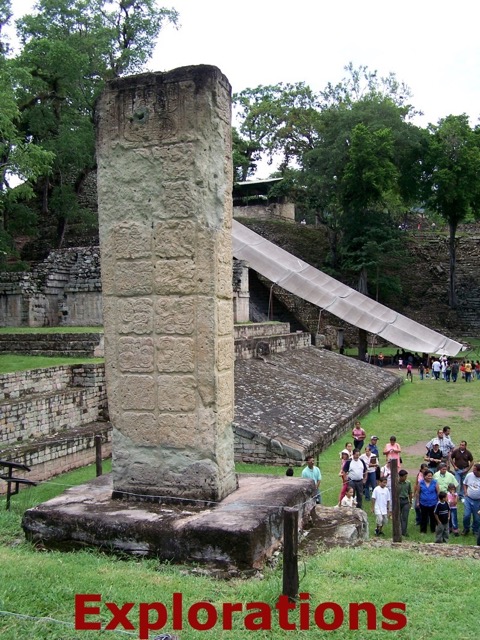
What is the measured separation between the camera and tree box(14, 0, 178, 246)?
28327mm

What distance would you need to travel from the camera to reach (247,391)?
46.9 ft

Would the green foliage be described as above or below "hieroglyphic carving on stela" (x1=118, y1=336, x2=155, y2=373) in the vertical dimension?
above

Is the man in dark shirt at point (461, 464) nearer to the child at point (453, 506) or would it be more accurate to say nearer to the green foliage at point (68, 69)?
the child at point (453, 506)

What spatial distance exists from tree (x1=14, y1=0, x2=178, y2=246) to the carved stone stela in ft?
81.4

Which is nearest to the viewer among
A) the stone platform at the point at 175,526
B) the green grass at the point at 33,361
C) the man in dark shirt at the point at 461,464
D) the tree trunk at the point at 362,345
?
the stone platform at the point at 175,526

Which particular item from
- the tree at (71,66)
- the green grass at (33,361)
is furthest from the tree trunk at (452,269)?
the green grass at (33,361)

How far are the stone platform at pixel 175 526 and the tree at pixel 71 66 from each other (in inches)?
1008

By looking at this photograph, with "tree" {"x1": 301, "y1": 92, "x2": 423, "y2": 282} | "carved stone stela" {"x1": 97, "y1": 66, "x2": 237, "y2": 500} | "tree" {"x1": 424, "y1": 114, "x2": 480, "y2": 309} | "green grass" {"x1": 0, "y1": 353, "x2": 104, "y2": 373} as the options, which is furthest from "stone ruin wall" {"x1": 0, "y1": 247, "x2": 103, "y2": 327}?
"tree" {"x1": 424, "y1": 114, "x2": 480, "y2": 309}

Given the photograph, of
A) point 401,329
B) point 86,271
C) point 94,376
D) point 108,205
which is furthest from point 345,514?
point 401,329

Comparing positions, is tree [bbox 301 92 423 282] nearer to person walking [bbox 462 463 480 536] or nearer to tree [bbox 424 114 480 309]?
tree [bbox 424 114 480 309]

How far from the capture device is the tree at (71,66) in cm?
2833

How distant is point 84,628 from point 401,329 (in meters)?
24.5

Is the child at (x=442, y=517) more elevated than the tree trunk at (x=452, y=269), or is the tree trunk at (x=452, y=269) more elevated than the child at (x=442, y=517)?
the tree trunk at (x=452, y=269)

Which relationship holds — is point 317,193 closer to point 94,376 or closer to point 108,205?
point 94,376
